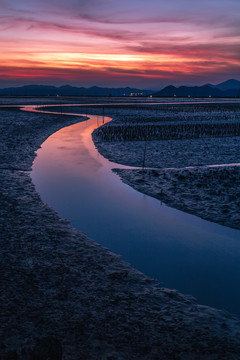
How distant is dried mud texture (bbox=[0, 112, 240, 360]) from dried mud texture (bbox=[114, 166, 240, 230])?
451 cm

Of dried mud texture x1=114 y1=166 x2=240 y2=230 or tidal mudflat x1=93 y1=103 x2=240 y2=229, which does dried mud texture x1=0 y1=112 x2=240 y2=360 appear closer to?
dried mud texture x1=114 y1=166 x2=240 y2=230

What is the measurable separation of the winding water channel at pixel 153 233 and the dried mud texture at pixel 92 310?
589 mm

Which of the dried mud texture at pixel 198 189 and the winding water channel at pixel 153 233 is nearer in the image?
the winding water channel at pixel 153 233

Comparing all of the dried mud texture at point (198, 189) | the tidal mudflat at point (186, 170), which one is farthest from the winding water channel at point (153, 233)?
the tidal mudflat at point (186, 170)

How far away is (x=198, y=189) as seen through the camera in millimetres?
12523

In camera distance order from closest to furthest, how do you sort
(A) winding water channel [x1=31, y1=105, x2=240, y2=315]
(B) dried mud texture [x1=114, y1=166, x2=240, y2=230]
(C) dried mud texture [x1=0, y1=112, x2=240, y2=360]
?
(C) dried mud texture [x1=0, y1=112, x2=240, y2=360], (A) winding water channel [x1=31, y1=105, x2=240, y2=315], (B) dried mud texture [x1=114, y1=166, x2=240, y2=230]

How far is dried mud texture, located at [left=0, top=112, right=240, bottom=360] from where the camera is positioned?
4.44 metres

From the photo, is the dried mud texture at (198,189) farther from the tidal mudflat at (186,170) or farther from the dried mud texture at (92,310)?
the dried mud texture at (92,310)

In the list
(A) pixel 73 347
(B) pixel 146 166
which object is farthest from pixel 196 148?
(A) pixel 73 347

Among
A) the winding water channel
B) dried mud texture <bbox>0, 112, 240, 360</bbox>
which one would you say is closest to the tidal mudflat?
the winding water channel

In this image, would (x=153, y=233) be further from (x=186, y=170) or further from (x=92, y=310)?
(x=186, y=170)

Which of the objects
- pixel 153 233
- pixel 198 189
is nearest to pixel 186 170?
pixel 198 189

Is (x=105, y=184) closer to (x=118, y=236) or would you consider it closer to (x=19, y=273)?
(x=118, y=236)

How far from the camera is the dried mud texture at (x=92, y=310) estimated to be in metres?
4.44
